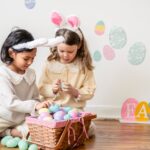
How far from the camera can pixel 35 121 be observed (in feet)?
4.44

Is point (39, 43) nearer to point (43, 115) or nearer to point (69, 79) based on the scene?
point (43, 115)

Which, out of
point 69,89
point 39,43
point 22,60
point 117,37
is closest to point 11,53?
point 22,60

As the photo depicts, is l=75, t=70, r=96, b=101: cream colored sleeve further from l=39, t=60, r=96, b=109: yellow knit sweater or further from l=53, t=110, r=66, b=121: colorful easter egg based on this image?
l=53, t=110, r=66, b=121: colorful easter egg

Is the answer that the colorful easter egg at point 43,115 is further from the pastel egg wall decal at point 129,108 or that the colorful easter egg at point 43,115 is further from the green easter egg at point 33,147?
the pastel egg wall decal at point 129,108

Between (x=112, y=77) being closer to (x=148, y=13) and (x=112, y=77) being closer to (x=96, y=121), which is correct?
(x=96, y=121)

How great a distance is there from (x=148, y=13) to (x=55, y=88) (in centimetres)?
76

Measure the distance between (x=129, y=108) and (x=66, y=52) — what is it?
61 cm

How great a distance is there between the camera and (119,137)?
160cm

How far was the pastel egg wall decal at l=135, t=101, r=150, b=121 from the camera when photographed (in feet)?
6.68

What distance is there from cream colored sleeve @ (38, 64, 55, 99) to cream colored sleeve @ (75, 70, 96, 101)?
138 millimetres

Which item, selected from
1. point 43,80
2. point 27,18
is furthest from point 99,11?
point 43,80

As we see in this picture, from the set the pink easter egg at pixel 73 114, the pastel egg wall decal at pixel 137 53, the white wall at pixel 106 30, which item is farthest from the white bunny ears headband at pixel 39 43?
the pastel egg wall decal at pixel 137 53

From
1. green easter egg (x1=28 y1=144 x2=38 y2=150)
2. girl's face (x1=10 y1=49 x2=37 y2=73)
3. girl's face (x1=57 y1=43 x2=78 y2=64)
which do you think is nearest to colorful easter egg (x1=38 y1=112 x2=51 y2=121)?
green easter egg (x1=28 y1=144 x2=38 y2=150)

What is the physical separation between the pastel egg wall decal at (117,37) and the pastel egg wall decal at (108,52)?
0.03m
